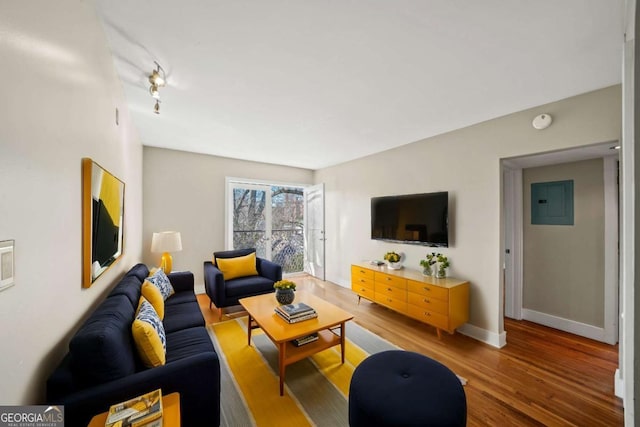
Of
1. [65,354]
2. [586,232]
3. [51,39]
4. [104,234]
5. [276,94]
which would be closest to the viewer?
[51,39]

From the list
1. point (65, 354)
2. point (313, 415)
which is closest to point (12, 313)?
point (65, 354)

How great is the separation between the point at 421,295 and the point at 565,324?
5.88 feet

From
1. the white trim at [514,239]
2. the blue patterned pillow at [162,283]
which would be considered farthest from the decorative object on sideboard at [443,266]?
the blue patterned pillow at [162,283]

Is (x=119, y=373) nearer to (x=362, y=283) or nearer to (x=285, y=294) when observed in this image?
(x=285, y=294)

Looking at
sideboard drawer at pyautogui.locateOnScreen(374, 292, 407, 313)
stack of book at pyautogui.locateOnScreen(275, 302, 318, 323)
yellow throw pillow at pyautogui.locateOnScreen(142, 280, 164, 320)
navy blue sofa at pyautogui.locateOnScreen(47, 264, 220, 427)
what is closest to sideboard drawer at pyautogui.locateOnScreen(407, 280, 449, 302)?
A: sideboard drawer at pyautogui.locateOnScreen(374, 292, 407, 313)

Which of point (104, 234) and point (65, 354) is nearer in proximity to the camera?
point (65, 354)

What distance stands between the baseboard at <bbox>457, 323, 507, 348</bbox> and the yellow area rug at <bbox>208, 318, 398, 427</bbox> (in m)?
1.00

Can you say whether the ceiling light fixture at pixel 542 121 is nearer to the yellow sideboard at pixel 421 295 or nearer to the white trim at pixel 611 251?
the white trim at pixel 611 251

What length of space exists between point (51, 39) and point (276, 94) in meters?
1.43

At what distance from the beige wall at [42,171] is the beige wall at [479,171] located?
339cm

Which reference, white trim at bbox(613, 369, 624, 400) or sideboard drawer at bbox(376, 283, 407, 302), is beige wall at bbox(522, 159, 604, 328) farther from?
sideboard drawer at bbox(376, 283, 407, 302)

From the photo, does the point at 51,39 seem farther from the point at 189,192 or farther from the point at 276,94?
the point at 189,192

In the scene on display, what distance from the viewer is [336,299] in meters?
3.97

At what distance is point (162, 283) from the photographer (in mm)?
2631
